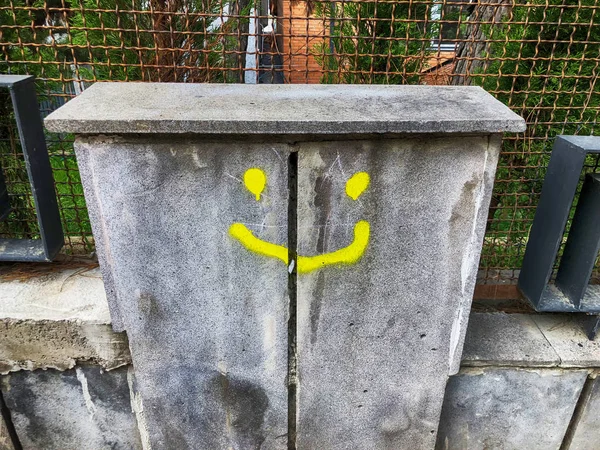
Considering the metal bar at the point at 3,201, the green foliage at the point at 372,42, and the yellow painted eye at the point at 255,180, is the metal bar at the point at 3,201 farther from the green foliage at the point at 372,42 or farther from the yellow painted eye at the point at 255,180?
the green foliage at the point at 372,42

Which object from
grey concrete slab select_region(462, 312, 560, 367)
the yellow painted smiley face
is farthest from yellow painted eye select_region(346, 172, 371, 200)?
grey concrete slab select_region(462, 312, 560, 367)

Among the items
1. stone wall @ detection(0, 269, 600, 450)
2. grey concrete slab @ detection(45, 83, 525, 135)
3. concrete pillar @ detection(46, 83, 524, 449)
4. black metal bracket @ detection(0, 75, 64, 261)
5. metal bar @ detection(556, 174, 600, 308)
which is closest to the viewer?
grey concrete slab @ detection(45, 83, 525, 135)

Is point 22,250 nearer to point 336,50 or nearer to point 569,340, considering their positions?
point 336,50

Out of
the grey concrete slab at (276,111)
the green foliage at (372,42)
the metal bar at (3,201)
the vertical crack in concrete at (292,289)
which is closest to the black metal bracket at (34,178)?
the metal bar at (3,201)

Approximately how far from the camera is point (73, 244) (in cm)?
279

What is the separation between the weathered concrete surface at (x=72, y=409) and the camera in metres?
2.46

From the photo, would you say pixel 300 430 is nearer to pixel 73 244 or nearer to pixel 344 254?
pixel 344 254

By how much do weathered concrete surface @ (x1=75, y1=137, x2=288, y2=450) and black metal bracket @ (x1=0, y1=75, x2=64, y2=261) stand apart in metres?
0.54

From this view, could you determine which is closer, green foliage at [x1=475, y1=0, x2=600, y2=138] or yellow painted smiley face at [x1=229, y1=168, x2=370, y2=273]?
yellow painted smiley face at [x1=229, y1=168, x2=370, y2=273]

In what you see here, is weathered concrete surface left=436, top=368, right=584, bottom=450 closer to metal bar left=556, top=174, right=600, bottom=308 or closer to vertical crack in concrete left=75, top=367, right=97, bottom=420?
metal bar left=556, top=174, right=600, bottom=308

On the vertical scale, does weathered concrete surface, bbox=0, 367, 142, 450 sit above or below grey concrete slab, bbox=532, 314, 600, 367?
below

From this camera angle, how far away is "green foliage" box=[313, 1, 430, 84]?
2.36 meters

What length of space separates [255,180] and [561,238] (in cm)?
149

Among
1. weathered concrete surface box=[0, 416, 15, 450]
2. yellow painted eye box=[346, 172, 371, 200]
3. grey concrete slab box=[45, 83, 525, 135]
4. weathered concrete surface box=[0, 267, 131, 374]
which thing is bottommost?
weathered concrete surface box=[0, 416, 15, 450]
